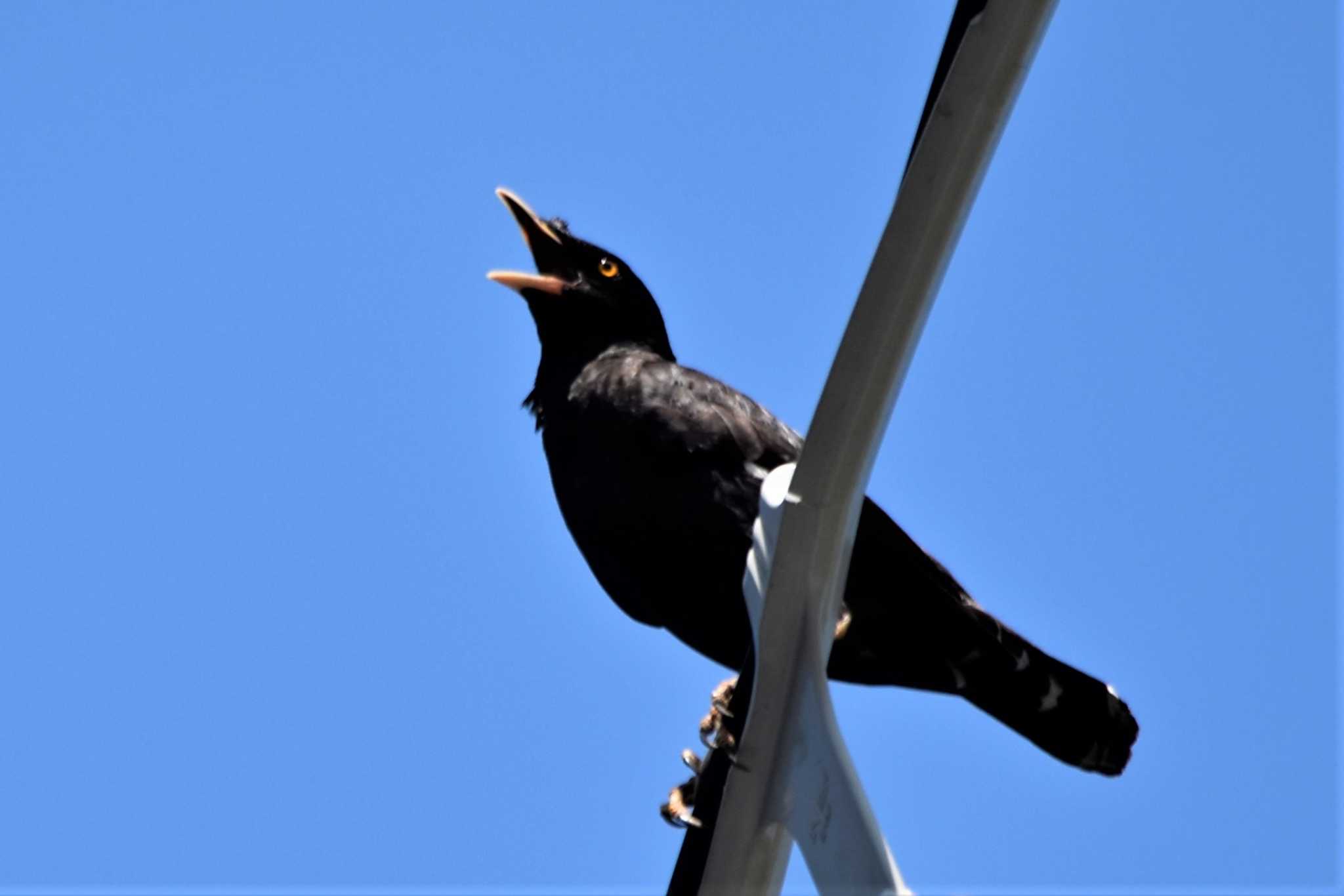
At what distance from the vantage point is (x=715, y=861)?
8.09ft

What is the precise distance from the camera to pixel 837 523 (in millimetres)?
2412

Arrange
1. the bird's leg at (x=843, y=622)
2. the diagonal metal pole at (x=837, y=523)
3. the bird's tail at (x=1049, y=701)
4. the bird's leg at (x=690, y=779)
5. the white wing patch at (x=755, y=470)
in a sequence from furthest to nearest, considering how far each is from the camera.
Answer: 1. the white wing patch at (x=755, y=470)
2. the bird's tail at (x=1049, y=701)
3. the bird's leg at (x=843, y=622)
4. the bird's leg at (x=690, y=779)
5. the diagonal metal pole at (x=837, y=523)

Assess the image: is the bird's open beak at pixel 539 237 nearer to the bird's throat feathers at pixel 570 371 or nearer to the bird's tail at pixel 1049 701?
the bird's throat feathers at pixel 570 371

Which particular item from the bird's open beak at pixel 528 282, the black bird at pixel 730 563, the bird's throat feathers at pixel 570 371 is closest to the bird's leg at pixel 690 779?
the black bird at pixel 730 563

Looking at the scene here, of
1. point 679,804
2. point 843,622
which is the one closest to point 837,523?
point 679,804

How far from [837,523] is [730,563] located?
2.18m

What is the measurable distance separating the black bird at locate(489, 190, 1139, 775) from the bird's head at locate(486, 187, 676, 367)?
0.42m

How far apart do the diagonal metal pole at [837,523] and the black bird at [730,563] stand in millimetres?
1892

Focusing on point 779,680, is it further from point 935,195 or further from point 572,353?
point 572,353

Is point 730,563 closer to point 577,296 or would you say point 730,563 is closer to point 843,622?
point 843,622

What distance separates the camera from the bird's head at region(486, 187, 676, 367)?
5.56 m

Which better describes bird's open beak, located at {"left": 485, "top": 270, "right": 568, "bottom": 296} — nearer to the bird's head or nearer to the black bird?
the bird's head

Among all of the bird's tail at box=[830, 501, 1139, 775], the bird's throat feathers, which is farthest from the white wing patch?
the bird's throat feathers

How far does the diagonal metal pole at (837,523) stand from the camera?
2104 mm
